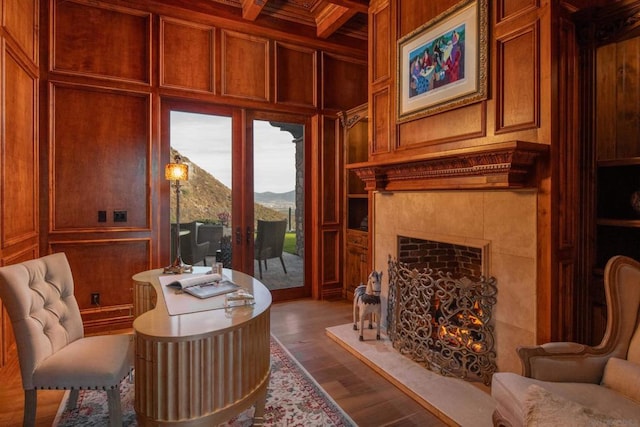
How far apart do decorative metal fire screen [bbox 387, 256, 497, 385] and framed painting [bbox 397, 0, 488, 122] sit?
1.31 metres

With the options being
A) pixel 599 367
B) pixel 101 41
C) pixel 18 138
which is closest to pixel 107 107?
pixel 101 41

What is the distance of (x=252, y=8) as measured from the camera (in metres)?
3.92

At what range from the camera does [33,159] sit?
327cm

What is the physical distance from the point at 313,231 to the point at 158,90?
244cm

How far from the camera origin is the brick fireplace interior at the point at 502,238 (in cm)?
218

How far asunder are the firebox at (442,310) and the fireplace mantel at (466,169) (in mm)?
594

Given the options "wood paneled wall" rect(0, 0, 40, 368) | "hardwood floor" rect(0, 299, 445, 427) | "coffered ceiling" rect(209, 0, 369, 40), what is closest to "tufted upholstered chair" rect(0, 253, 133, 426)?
"hardwood floor" rect(0, 299, 445, 427)

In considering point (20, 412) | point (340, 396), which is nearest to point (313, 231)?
point (340, 396)

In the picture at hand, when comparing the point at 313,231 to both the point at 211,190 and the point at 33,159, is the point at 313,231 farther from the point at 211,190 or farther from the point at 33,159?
the point at 33,159

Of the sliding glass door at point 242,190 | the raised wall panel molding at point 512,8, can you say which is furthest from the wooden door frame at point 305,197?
the raised wall panel molding at point 512,8

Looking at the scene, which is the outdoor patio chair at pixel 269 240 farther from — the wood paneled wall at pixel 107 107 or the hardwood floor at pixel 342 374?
the wood paneled wall at pixel 107 107

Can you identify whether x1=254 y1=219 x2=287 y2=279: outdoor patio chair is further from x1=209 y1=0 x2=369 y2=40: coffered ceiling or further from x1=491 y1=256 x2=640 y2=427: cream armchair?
x1=491 y1=256 x2=640 y2=427: cream armchair

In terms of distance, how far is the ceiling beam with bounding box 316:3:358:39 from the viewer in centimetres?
403

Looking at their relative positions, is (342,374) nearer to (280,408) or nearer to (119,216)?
(280,408)
